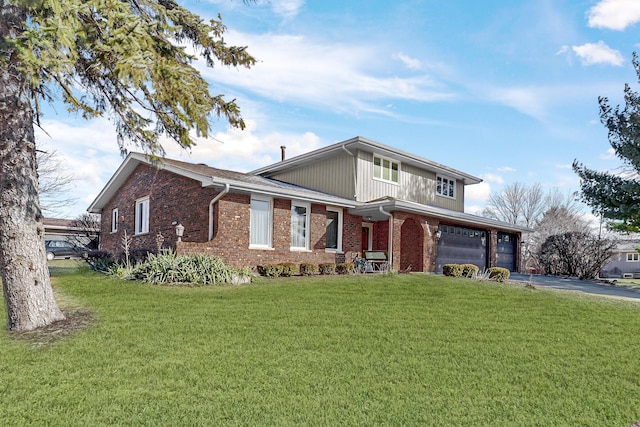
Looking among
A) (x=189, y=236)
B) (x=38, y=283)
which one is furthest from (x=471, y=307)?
(x=189, y=236)

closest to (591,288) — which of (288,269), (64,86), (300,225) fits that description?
(300,225)

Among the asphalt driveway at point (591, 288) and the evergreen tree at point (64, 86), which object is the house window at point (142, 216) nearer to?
the evergreen tree at point (64, 86)

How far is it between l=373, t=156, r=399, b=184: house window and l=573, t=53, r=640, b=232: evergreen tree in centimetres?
790

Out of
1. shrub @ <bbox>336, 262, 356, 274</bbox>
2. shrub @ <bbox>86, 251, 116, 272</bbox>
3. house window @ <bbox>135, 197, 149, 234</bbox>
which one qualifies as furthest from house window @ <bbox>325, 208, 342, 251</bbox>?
shrub @ <bbox>86, 251, 116, 272</bbox>

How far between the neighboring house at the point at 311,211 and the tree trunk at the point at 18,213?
5090mm

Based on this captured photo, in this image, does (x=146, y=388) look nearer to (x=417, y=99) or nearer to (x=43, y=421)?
(x=43, y=421)

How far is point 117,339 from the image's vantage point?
6297mm

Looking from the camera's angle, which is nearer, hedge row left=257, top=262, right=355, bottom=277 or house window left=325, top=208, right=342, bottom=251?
hedge row left=257, top=262, right=355, bottom=277

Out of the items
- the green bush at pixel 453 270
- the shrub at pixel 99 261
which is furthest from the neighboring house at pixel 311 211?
the green bush at pixel 453 270

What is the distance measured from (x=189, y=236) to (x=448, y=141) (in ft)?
31.6

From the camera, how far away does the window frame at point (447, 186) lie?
71.6ft

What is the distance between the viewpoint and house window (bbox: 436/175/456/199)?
2185 cm

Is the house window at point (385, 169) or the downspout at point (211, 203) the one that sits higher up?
the house window at point (385, 169)

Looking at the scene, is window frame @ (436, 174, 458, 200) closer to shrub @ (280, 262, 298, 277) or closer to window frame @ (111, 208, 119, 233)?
shrub @ (280, 262, 298, 277)
